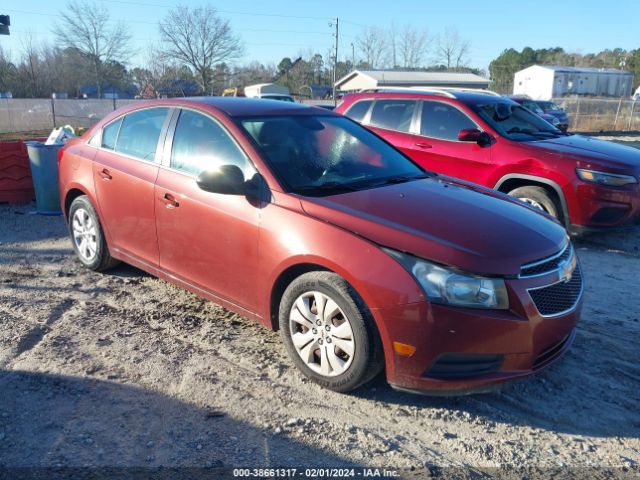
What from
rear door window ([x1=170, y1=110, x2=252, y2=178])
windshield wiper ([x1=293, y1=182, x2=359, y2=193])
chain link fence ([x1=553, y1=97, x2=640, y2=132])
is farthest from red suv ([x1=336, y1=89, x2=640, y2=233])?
chain link fence ([x1=553, y1=97, x2=640, y2=132])

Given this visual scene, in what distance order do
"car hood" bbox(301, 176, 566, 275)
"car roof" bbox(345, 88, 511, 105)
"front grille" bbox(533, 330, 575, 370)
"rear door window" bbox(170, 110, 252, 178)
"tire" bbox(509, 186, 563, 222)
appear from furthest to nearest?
"car roof" bbox(345, 88, 511, 105) < "tire" bbox(509, 186, 563, 222) < "rear door window" bbox(170, 110, 252, 178) < "front grille" bbox(533, 330, 575, 370) < "car hood" bbox(301, 176, 566, 275)

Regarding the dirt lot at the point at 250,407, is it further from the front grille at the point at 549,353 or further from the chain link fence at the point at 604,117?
the chain link fence at the point at 604,117

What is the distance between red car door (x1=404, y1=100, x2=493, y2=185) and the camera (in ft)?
23.0

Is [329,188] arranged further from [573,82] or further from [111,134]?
[573,82]

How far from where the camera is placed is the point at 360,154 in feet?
14.3

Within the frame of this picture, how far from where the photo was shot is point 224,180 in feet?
11.8

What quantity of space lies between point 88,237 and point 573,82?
8638 cm

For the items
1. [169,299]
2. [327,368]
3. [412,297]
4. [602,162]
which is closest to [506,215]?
[412,297]

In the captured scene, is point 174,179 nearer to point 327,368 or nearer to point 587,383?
point 327,368

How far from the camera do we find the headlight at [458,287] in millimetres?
2904

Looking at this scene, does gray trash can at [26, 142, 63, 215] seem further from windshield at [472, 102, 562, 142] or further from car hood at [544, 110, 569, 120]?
car hood at [544, 110, 569, 120]

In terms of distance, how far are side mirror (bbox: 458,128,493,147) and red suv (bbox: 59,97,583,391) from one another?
8.52ft

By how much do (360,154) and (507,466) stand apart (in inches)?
99.0

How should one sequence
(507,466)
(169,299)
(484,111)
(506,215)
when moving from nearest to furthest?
(507,466) < (506,215) < (169,299) < (484,111)
